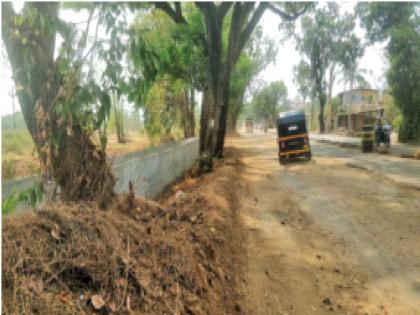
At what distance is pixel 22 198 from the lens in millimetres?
3469

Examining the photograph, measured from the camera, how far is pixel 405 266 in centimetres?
653

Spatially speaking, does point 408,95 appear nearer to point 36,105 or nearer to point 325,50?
point 325,50

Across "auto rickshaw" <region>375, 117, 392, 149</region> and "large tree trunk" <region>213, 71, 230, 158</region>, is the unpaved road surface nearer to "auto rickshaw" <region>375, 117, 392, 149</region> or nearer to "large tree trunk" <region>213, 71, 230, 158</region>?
"large tree trunk" <region>213, 71, 230, 158</region>

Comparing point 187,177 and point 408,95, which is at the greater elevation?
point 408,95

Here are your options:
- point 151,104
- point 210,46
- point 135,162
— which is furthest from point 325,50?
point 135,162

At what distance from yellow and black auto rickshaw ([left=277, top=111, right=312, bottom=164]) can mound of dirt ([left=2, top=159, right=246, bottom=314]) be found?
15230 millimetres

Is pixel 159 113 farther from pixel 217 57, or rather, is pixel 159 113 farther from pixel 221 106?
pixel 217 57

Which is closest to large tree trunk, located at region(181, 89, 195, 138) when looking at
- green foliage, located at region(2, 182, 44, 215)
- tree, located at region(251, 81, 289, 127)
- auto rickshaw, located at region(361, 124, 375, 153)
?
auto rickshaw, located at region(361, 124, 375, 153)

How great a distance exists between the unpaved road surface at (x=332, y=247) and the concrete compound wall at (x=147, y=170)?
99.8 inches

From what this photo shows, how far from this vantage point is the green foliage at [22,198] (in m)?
3.07

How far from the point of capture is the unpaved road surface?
5.48 meters

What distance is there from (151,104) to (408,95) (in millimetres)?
17335

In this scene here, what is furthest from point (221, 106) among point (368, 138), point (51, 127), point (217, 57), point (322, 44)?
point (322, 44)

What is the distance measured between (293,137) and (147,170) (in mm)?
11195
